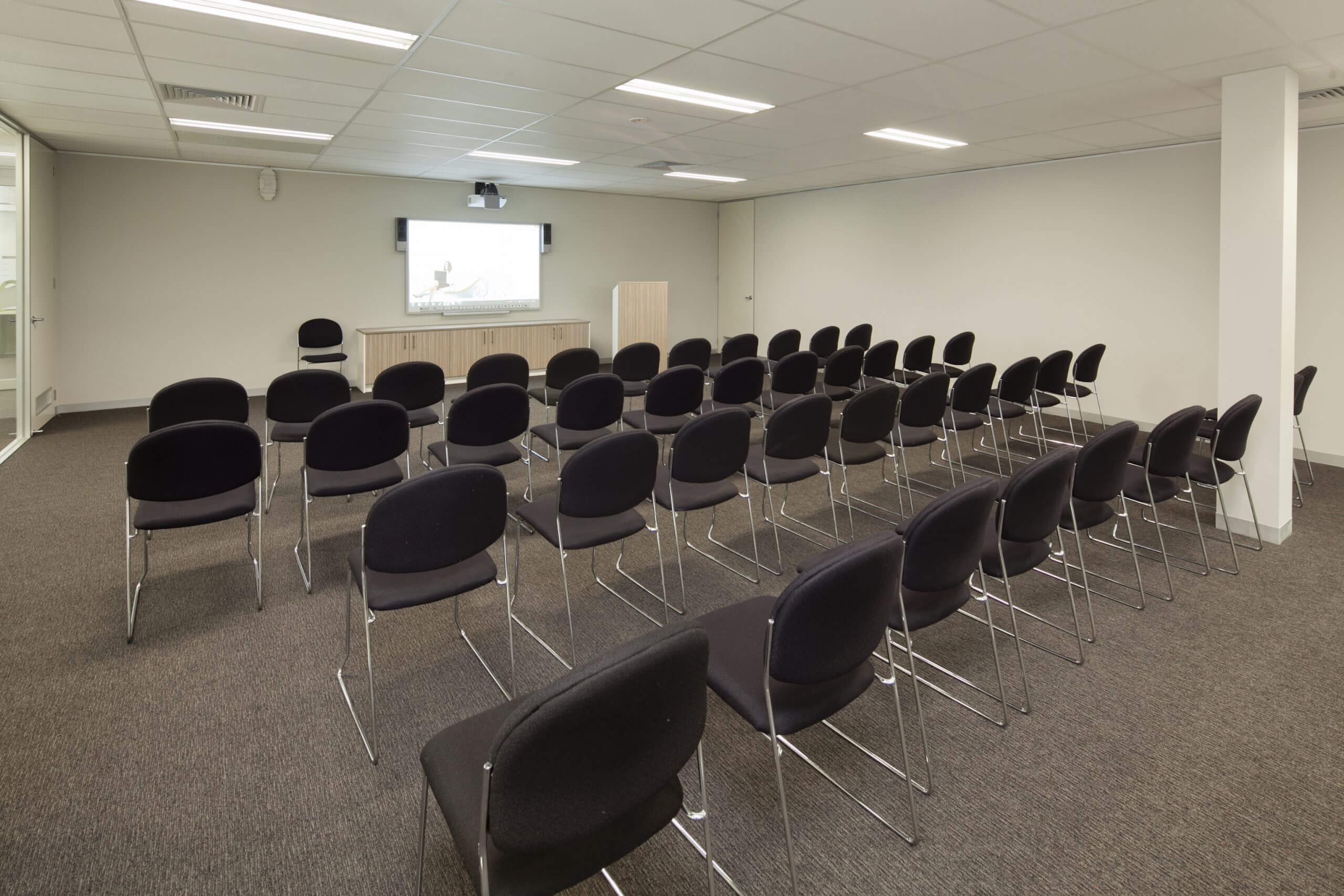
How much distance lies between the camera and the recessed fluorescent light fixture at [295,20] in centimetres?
362

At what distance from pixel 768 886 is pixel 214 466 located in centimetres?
302

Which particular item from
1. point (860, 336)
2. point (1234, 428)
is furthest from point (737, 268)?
point (1234, 428)

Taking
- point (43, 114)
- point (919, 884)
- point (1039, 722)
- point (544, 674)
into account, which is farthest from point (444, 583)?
point (43, 114)

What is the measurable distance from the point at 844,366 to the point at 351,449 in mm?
4668

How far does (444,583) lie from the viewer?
280cm

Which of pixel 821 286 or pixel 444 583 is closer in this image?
pixel 444 583

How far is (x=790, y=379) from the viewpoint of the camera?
21.5 ft

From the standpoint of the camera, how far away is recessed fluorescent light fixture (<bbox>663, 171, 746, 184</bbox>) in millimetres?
9352

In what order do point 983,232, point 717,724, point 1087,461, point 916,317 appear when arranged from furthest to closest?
point 916,317 → point 983,232 → point 1087,461 → point 717,724

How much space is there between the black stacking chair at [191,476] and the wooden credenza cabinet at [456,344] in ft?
19.4

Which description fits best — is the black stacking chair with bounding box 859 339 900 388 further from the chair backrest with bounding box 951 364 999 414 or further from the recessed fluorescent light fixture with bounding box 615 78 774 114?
the recessed fluorescent light fixture with bounding box 615 78 774 114

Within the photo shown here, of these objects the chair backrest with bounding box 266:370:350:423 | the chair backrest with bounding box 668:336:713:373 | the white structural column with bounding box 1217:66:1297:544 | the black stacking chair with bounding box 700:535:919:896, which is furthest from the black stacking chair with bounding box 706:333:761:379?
the black stacking chair with bounding box 700:535:919:896

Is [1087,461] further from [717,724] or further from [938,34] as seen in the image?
[938,34]

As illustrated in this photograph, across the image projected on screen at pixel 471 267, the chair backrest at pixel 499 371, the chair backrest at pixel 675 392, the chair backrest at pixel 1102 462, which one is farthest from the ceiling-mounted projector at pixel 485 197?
the chair backrest at pixel 1102 462
